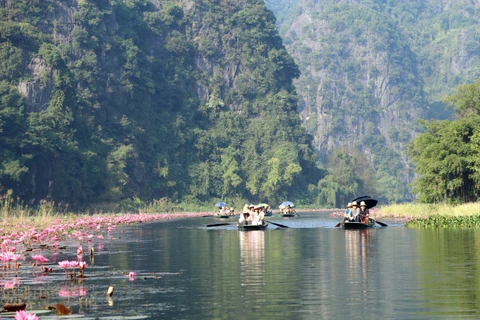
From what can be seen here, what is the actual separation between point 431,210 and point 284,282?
5005 centimetres

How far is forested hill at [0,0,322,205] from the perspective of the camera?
11775cm

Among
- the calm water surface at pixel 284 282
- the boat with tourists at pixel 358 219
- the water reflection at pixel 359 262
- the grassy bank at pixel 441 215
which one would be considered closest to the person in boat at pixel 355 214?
the boat with tourists at pixel 358 219

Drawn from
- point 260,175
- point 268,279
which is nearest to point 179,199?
point 260,175

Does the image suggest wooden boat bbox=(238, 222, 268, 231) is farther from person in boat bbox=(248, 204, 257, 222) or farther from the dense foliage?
the dense foliage

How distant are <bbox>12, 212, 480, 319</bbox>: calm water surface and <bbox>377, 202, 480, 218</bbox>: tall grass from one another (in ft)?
69.8

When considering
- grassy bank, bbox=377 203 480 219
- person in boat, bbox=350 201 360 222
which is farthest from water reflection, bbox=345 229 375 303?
grassy bank, bbox=377 203 480 219

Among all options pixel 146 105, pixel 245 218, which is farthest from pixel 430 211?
pixel 146 105

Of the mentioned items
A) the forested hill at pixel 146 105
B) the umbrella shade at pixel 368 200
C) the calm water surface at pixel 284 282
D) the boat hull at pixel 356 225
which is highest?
the forested hill at pixel 146 105

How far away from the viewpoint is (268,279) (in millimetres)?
28031

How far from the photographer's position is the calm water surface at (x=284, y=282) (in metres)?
21.5

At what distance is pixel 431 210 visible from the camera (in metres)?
75.4

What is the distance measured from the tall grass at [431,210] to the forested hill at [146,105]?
40394 millimetres

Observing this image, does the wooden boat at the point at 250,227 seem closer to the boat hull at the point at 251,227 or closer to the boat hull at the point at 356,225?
the boat hull at the point at 251,227

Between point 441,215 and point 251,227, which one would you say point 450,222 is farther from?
point 251,227
